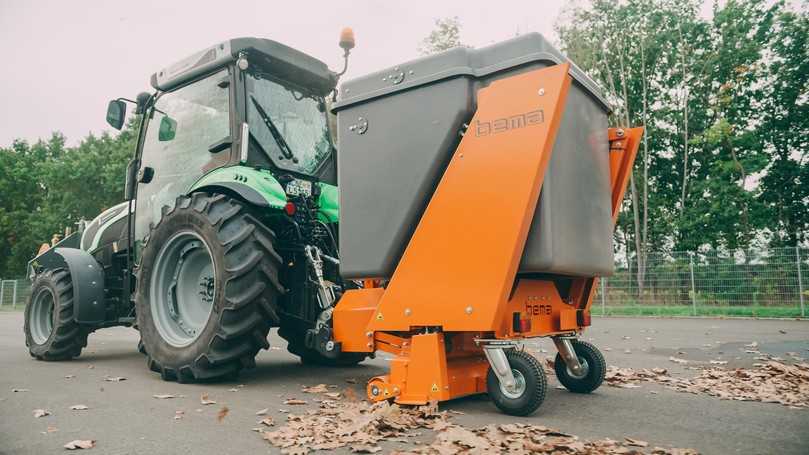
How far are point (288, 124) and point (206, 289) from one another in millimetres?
1671

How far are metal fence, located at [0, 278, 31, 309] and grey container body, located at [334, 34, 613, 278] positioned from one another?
1114 inches

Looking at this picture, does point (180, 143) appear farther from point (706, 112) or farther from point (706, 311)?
point (706, 112)

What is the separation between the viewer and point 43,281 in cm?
594

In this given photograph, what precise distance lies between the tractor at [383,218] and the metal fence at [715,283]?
8.46 m

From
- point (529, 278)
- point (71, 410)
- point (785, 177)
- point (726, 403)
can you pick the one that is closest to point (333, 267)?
point (529, 278)

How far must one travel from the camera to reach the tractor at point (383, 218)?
3137 millimetres

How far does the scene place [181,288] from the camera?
181 inches

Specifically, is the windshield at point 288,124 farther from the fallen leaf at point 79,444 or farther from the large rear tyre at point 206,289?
the fallen leaf at point 79,444

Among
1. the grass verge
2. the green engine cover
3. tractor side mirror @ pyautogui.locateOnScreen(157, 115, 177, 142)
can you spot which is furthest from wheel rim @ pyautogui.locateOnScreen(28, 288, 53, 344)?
the grass verge

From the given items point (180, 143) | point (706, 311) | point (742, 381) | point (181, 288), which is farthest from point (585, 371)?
point (706, 311)

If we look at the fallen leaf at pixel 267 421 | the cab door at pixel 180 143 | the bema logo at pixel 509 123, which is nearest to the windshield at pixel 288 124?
the cab door at pixel 180 143

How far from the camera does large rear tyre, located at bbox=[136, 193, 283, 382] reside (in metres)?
3.91

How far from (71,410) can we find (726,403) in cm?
410

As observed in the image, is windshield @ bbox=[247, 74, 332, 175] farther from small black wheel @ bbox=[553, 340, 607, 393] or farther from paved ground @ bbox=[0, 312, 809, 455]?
small black wheel @ bbox=[553, 340, 607, 393]
